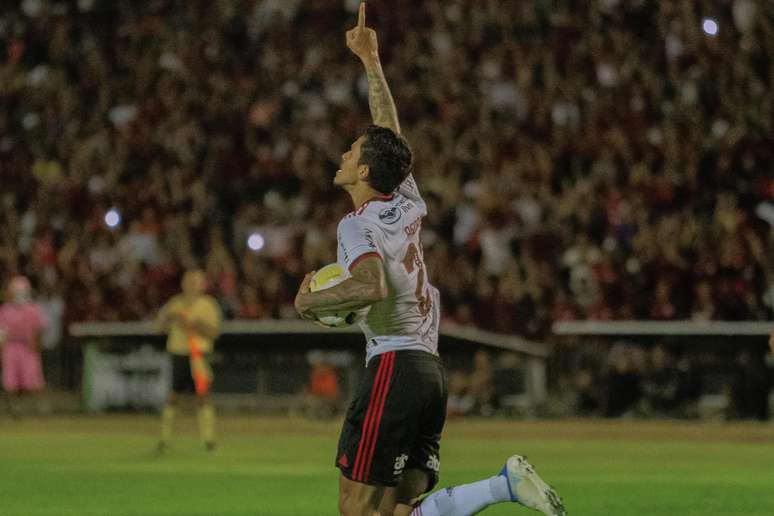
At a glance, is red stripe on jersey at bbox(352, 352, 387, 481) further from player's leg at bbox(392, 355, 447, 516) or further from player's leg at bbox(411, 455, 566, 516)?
player's leg at bbox(411, 455, 566, 516)

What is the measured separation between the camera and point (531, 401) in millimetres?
25156

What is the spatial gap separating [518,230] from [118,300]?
7889 millimetres

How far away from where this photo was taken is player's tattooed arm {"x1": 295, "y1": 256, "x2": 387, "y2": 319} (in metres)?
6.96

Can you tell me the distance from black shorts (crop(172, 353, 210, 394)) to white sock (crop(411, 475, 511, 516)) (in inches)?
435

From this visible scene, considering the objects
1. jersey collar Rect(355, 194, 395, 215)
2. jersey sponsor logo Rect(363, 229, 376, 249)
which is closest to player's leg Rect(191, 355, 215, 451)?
jersey collar Rect(355, 194, 395, 215)

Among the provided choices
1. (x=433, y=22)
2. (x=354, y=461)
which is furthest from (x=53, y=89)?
(x=354, y=461)

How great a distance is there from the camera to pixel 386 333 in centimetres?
740

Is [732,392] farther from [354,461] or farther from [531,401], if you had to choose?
[354,461]

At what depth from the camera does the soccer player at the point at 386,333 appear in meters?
7.11

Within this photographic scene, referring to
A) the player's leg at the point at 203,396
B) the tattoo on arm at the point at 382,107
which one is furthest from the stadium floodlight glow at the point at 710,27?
the tattoo on arm at the point at 382,107

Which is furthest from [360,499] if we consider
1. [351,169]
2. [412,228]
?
[351,169]

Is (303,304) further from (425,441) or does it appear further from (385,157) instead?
(425,441)

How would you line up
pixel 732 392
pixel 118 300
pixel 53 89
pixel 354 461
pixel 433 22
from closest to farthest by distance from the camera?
pixel 354 461 < pixel 732 392 < pixel 118 300 < pixel 433 22 < pixel 53 89

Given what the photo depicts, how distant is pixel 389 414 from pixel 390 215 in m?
0.98
